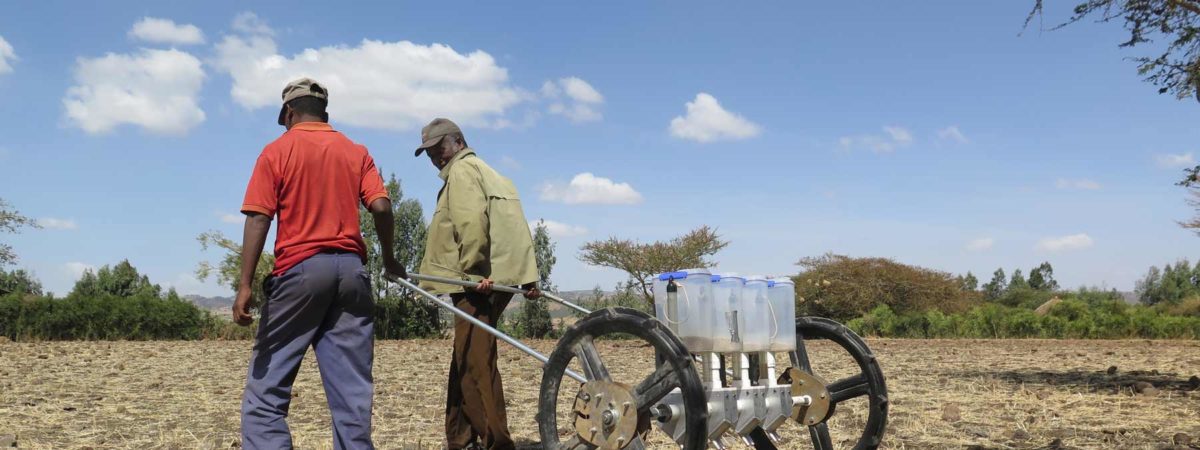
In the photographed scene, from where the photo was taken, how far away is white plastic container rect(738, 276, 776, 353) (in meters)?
4.27

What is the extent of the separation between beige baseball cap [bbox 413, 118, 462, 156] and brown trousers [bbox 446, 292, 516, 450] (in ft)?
2.90

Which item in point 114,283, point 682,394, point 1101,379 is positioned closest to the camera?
point 682,394

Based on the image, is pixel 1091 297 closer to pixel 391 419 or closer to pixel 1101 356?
pixel 1101 356

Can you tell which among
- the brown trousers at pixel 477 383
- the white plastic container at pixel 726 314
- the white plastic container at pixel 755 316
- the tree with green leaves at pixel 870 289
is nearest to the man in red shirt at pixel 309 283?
the brown trousers at pixel 477 383

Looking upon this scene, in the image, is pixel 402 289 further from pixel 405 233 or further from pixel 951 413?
pixel 951 413

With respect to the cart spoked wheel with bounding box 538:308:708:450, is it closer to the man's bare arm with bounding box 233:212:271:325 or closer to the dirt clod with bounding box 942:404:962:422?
the man's bare arm with bounding box 233:212:271:325

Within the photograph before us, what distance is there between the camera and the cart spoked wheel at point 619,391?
12.3 feet

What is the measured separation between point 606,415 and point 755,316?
81cm

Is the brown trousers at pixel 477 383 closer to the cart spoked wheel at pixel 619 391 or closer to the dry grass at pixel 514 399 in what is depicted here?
the dry grass at pixel 514 399

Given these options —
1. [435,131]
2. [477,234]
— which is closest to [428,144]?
[435,131]

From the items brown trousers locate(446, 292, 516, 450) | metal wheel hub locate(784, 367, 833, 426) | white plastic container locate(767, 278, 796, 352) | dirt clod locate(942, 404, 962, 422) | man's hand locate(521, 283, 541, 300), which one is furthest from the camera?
dirt clod locate(942, 404, 962, 422)

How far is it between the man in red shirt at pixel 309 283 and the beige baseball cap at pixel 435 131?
52.6 inches

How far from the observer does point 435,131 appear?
5605mm

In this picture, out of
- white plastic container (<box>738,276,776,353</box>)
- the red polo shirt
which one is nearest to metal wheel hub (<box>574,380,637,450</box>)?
white plastic container (<box>738,276,776,353</box>)
